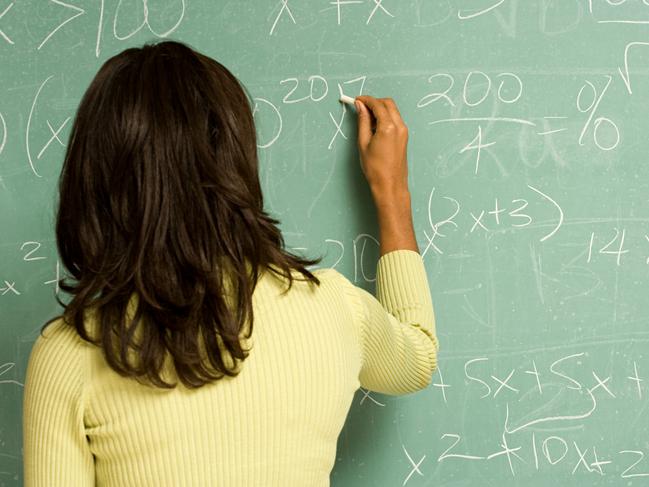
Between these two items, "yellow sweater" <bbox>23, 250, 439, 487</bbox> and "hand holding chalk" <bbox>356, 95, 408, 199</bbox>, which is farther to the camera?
"hand holding chalk" <bbox>356, 95, 408, 199</bbox>

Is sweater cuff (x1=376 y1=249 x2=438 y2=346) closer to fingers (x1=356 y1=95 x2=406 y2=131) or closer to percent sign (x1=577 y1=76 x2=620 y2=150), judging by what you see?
fingers (x1=356 y1=95 x2=406 y2=131)

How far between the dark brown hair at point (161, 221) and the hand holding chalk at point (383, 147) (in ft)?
1.24

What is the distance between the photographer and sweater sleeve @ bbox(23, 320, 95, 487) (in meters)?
0.80

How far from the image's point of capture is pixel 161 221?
784mm

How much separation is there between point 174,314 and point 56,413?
16 cm

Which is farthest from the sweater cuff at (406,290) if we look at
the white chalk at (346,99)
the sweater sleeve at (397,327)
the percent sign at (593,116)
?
the percent sign at (593,116)

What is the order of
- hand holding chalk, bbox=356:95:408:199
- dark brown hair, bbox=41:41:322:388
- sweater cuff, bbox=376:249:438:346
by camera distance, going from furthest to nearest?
1. hand holding chalk, bbox=356:95:408:199
2. sweater cuff, bbox=376:249:438:346
3. dark brown hair, bbox=41:41:322:388

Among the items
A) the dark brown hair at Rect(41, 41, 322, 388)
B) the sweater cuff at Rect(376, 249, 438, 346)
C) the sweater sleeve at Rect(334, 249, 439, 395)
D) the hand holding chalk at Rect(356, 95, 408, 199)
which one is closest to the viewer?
the dark brown hair at Rect(41, 41, 322, 388)

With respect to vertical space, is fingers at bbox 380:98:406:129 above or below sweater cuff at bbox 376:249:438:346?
above

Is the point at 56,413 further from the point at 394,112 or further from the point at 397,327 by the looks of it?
the point at 394,112

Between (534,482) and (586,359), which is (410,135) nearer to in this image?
(586,359)

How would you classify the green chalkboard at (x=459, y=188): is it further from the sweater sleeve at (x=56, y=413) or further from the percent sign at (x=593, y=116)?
the sweater sleeve at (x=56, y=413)

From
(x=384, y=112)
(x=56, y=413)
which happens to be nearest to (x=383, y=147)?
(x=384, y=112)

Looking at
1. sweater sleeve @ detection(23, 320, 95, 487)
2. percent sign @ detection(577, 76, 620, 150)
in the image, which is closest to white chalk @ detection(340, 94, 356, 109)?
percent sign @ detection(577, 76, 620, 150)
